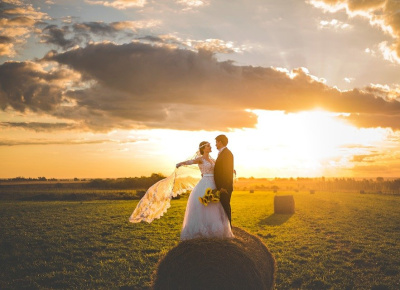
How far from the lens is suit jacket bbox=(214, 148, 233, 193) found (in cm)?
764

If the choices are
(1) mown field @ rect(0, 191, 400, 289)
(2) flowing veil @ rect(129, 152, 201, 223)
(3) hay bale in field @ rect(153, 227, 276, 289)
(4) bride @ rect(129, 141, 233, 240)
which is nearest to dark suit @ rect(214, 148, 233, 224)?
(4) bride @ rect(129, 141, 233, 240)

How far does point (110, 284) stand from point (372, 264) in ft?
26.5

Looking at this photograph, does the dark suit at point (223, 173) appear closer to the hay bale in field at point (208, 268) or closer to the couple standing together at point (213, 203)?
the couple standing together at point (213, 203)

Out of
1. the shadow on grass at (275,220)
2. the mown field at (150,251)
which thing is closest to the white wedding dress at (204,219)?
the mown field at (150,251)

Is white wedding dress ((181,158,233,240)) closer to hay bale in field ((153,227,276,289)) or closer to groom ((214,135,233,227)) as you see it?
groom ((214,135,233,227))

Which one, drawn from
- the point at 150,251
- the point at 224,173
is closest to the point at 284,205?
the point at 150,251

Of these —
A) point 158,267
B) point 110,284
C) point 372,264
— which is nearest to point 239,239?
Result: point 158,267

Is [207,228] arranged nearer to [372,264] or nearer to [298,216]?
[372,264]

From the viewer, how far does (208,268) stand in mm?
6594

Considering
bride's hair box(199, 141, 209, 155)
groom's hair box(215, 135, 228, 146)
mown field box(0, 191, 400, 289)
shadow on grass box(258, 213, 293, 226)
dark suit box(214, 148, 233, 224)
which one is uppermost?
groom's hair box(215, 135, 228, 146)

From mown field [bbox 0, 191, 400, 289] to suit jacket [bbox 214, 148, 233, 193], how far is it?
383cm

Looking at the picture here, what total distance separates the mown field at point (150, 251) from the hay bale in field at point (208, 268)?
11.1ft

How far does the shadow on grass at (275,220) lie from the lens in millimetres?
21719

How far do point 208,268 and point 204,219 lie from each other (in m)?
1.12
